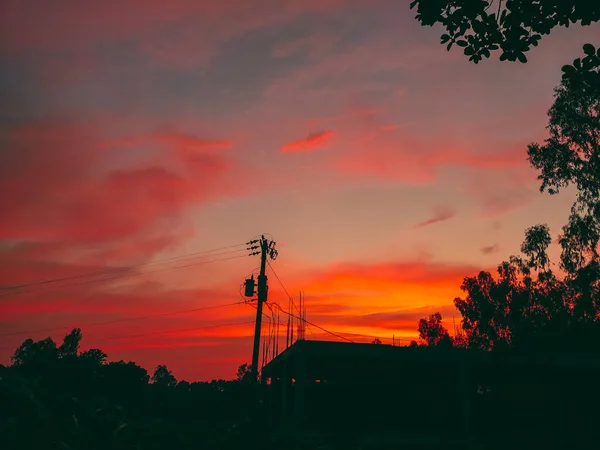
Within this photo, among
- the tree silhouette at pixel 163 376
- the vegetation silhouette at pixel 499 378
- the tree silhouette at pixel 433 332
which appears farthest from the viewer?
the tree silhouette at pixel 163 376

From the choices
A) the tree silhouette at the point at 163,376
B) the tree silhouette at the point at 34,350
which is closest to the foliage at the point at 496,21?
the tree silhouette at the point at 34,350

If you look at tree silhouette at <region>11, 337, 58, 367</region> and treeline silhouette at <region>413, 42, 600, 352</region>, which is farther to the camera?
tree silhouette at <region>11, 337, 58, 367</region>

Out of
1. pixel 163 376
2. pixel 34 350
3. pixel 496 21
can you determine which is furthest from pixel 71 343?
pixel 496 21

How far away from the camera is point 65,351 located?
115938 millimetres

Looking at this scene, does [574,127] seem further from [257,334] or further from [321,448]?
[321,448]

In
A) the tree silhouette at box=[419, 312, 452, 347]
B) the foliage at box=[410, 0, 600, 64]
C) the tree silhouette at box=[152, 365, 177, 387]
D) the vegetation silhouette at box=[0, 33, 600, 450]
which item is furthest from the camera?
the tree silhouette at box=[152, 365, 177, 387]

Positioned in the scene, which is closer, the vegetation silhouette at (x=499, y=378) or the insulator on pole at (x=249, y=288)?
the vegetation silhouette at (x=499, y=378)

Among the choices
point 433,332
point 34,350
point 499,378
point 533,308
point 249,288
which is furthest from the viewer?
point 34,350

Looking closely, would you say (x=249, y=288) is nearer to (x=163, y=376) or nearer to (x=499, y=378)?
(x=499, y=378)

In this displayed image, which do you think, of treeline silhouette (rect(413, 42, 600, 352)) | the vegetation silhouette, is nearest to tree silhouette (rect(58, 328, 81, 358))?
the vegetation silhouette

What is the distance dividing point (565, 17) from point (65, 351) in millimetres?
127820

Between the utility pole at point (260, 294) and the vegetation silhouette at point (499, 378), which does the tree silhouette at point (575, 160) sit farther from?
the utility pole at point (260, 294)

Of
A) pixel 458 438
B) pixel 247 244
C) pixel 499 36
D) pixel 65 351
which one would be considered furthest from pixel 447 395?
pixel 65 351

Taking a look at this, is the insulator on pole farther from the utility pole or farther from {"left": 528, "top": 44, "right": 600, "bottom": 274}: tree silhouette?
{"left": 528, "top": 44, "right": 600, "bottom": 274}: tree silhouette
